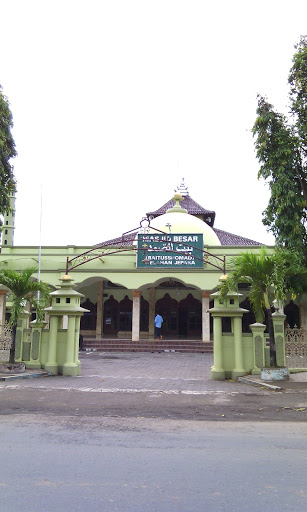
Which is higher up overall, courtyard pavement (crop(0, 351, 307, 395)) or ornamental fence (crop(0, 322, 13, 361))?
ornamental fence (crop(0, 322, 13, 361))

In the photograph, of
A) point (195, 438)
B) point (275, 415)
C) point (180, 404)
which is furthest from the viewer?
point (180, 404)

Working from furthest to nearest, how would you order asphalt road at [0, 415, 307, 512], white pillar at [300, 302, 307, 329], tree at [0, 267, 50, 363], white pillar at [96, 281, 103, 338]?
1. white pillar at [96, 281, 103, 338]
2. white pillar at [300, 302, 307, 329]
3. tree at [0, 267, 50, 363]
4. asphalt road at [0, 415, 307, 512]

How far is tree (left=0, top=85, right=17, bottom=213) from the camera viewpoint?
1450 cm

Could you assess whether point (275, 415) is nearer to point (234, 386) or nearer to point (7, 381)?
point (234, 386)

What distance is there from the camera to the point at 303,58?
14703 mm

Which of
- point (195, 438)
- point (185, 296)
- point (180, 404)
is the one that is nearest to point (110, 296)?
point (185, 296)

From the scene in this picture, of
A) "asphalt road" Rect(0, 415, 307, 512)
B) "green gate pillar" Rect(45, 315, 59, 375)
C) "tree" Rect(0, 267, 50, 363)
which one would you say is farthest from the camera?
"green gate pillar" Rect(45, 315, 59, 375)

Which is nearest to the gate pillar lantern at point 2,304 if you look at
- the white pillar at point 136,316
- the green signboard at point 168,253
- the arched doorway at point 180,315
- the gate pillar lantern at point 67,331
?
the white pillar at point 136,316

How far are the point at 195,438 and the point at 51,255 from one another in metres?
20.9

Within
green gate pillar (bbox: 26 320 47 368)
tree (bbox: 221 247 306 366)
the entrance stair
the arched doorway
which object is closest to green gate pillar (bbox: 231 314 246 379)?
tree (bbox: 221 247 306 366)

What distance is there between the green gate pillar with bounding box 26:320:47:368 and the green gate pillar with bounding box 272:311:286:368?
680 cm

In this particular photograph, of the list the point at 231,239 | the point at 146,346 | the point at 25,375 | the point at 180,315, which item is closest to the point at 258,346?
the point at 25,375

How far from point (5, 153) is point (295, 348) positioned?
37.8 ft

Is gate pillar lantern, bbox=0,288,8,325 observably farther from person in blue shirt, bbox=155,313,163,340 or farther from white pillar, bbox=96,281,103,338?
person in blue shirt, bbox=155,313,163,340
